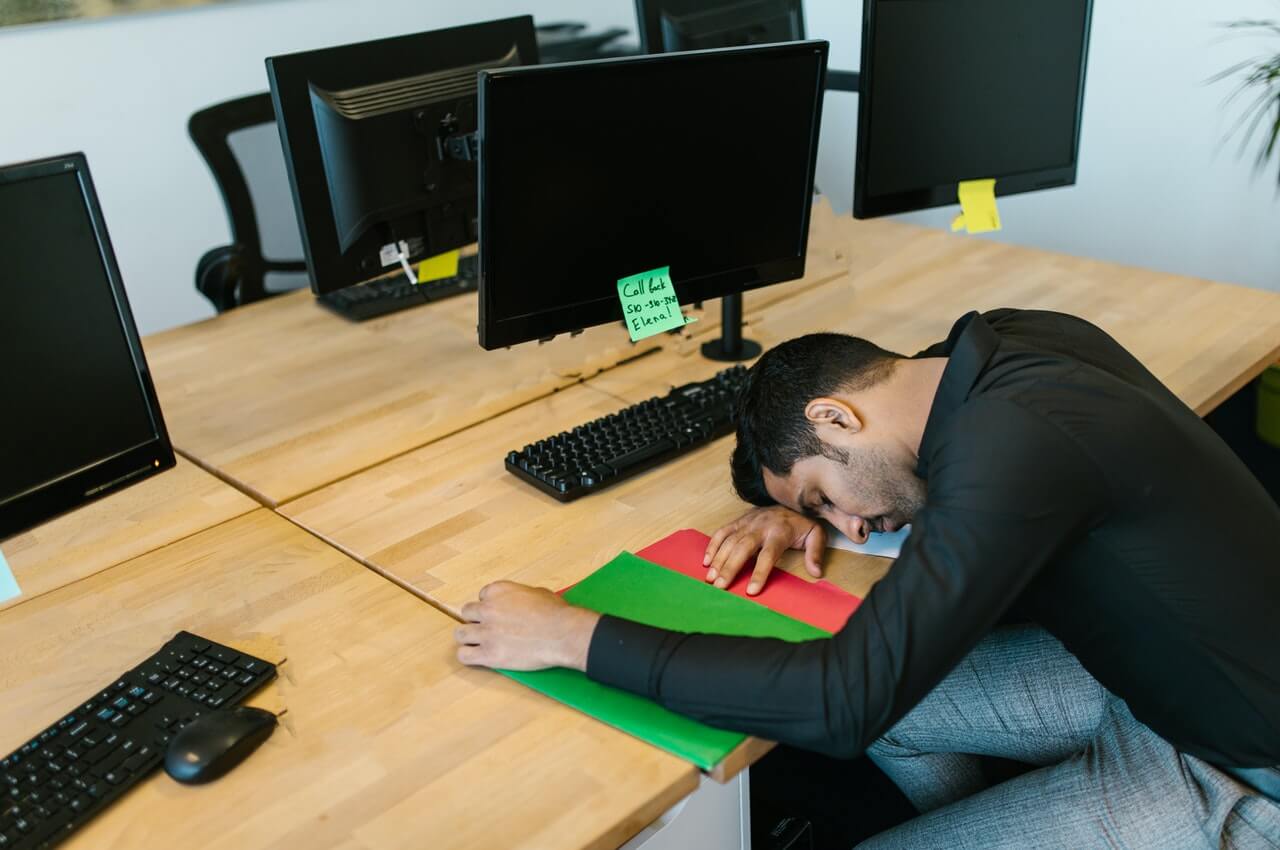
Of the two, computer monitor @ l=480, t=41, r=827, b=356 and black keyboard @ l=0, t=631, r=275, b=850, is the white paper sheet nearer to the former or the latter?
computer monitor @ l=480, t=41, r=827, b=356

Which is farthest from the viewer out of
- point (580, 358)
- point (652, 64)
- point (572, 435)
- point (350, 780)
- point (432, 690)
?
point (580, 358)

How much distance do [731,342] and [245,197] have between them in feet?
3.86

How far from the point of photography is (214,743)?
105cm

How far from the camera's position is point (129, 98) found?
305 centimetres

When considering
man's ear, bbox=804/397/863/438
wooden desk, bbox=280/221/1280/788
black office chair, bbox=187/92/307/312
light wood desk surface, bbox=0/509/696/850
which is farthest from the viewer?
black office chair, bbox=187/92/307/312

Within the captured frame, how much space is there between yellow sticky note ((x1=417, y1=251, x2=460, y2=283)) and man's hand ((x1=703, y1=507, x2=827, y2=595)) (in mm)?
821

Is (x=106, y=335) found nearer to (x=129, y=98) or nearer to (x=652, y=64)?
(x=652, y=64)

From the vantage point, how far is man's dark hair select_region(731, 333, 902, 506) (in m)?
1.28

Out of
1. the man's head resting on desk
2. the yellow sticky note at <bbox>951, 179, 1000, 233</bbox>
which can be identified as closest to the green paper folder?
the man's head resting on desk

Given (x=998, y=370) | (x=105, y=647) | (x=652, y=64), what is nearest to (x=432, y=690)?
(x=105, y=647)

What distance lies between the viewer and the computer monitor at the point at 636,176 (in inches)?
56.2

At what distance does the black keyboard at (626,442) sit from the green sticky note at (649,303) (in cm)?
12

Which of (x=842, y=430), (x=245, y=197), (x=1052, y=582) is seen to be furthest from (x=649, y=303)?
(x=245, y=197)

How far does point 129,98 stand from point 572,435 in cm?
213
